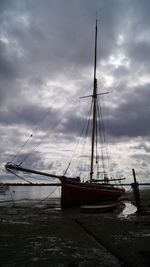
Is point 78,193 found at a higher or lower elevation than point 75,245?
higher

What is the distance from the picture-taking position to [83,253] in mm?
9289

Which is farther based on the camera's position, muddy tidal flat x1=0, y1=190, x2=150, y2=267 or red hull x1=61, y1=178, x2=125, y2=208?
red hull x1=61, y1=178, x2=125, y2=208

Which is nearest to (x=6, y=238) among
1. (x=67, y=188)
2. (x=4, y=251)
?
(x=4, y=251)

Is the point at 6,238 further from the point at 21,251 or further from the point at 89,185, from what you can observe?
the point at 89,185

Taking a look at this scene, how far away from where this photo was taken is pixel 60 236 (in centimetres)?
1248

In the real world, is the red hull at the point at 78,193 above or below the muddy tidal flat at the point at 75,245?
above

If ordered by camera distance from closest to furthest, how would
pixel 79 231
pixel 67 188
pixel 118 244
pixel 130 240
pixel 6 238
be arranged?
pixel 118 244
pixel 130 240
pixel 6 238
pixel 79 231
pixel 67 188

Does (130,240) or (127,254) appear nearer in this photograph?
(127,254)

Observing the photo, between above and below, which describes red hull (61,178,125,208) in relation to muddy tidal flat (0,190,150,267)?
above

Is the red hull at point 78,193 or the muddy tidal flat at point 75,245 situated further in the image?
the red hull at point 78,193

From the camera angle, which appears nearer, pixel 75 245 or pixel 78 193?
pixel 75 245

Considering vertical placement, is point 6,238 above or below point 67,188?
below

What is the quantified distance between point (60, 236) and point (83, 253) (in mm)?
3438

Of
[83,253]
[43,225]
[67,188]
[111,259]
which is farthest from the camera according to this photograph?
[67,188]
